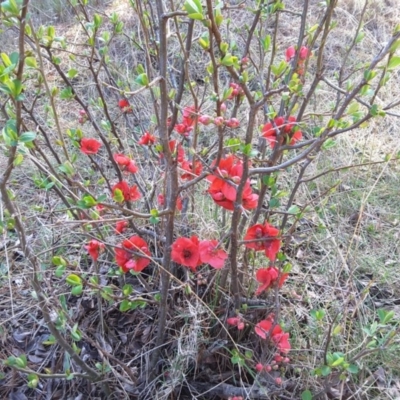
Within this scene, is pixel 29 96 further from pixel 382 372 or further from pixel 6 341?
pixel 382 372

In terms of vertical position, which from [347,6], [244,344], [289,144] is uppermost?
[347,6]

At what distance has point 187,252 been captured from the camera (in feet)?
3.71

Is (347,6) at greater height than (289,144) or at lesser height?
greater

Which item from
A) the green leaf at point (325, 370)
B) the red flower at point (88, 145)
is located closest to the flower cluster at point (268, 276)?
the green leaf at point (325, 370)

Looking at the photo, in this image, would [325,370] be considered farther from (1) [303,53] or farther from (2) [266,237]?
(1) [303,53]

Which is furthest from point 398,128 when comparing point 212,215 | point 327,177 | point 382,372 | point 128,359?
point 128,359

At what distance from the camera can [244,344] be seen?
1.35m

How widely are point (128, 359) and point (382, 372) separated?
793 mm

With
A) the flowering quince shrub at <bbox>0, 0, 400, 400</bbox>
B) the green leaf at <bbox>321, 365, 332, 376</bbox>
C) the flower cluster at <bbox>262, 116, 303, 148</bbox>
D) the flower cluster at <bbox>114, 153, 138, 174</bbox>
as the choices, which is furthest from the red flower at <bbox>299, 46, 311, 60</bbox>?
the green leaf at <bbox>321, 365, 332, 376</bbox>

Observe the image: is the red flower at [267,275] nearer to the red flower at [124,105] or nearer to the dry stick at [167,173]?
the dry stick at [167,173]

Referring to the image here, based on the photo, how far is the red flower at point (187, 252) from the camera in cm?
112

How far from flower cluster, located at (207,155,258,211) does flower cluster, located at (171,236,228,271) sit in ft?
0.41

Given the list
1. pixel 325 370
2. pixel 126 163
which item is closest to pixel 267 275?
pixel 325 370

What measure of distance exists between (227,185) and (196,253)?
0.21m
